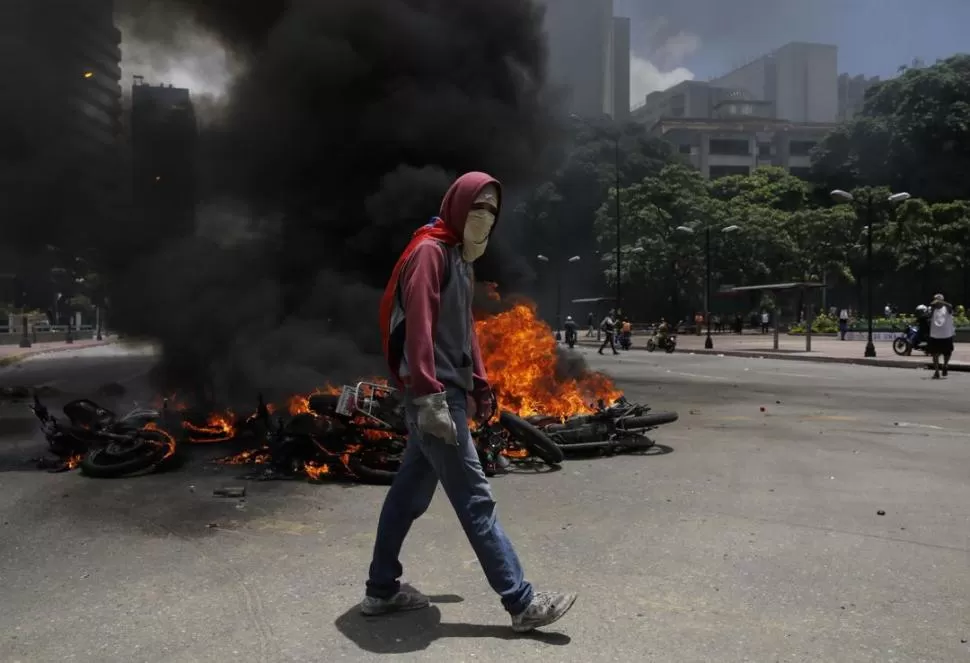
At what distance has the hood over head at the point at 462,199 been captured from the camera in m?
3.00

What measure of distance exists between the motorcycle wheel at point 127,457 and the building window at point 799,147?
87747 millimetres

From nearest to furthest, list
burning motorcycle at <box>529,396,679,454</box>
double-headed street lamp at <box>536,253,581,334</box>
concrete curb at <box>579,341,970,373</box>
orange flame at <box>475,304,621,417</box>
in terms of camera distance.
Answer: burning motorcycle at <box>529,396,679,454</box> → orange flame at <box>475,304,621,417</box> → concrete curb at <box>579,341,970,373</box> → double-headed street lamp at <box>536,253,581,334</box>

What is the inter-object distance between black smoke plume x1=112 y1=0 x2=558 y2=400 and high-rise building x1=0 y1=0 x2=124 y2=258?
90 centimetres

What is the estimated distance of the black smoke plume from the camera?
9.48 m

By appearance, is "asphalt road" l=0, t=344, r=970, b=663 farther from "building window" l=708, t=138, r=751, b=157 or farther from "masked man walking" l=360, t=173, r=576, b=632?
"building window" l=708, t=138, r=751, b=157

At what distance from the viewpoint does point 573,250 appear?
56.9 metres

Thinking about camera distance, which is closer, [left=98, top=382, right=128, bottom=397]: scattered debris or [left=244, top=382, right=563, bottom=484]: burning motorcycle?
[left=244, top=382, right=563, bottom=484]: burning motorcycle

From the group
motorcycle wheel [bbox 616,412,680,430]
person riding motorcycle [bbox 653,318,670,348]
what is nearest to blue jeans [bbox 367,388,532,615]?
motorcycle wheel [bbox 616,412,680,430]

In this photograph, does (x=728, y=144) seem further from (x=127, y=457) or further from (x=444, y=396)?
(x=444, y=396)

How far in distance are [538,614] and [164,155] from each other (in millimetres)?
10170

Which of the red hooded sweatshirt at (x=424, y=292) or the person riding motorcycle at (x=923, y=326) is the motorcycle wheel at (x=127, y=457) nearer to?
the red hooded sweatshirt at (x=424, y=292)

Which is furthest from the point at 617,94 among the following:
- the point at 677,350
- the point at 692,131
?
the point at 677,350

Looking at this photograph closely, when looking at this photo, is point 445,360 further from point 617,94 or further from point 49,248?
point 617,94

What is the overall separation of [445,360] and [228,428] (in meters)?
4.76
